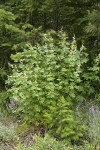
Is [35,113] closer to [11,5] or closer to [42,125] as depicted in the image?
[42,125]

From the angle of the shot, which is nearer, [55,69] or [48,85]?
[48,85]

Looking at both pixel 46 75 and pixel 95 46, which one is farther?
pixel 95 46

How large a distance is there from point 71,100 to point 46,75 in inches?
23.6

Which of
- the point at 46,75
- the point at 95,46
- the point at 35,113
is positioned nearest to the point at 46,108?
the point at 35,113

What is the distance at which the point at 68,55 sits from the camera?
4441mm

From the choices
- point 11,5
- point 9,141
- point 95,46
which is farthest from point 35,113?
point 11,5

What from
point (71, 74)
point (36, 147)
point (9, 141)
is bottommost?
point (9, 141)

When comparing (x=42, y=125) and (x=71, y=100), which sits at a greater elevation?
(x=71, y=100)

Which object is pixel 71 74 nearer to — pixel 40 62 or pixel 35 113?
pixel 40 62

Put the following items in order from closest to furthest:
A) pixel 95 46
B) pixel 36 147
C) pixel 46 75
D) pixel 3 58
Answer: pixel 36 147, pixel 46 75, pixel 95 46, pixel 3 58

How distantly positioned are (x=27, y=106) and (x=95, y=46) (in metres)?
1.90

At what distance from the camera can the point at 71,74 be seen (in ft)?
14.4

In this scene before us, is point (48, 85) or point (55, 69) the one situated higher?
point (55, 69)

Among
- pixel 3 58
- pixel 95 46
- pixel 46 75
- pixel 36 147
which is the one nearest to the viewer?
pixel 36 147
